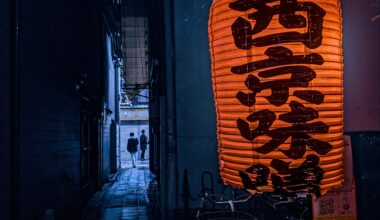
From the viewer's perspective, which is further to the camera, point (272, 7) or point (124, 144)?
point (124, 144)

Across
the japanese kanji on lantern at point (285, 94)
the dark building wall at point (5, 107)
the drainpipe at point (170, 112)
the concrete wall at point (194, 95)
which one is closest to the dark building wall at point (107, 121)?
the drainpipe at point (170, 112)

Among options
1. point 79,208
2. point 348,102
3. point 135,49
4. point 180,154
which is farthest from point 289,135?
point 135,49

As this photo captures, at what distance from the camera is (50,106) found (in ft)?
31.8

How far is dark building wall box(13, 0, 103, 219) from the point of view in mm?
7778

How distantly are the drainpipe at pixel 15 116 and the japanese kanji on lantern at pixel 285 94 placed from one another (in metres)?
5.09

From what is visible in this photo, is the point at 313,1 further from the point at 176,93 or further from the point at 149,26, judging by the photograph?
the point at 149,26

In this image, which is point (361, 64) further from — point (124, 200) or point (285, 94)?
point (124, 200)

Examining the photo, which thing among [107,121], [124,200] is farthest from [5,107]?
[107,121]

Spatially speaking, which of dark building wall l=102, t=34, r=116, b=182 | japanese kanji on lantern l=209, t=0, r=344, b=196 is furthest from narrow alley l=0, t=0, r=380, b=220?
dark building wall l=102, t=34, r=116, b=182

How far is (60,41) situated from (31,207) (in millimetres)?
5104

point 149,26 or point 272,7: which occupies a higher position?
point 149,26

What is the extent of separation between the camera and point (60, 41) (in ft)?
35.6

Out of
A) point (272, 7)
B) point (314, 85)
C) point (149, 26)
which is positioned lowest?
point (314, 85)

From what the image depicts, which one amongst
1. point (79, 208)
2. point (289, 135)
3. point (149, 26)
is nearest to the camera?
point (289, 135)
